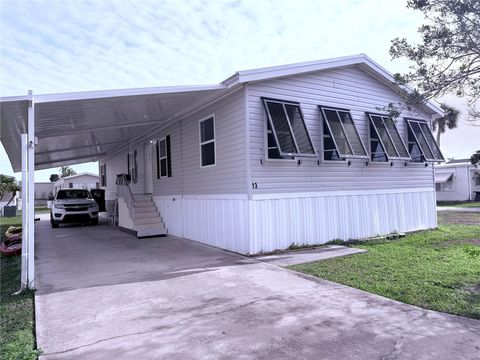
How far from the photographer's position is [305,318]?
4.57 meters

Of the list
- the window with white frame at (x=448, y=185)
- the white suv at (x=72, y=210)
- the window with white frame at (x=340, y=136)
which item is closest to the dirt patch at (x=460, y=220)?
the window with white frame at (x=340, y=136)

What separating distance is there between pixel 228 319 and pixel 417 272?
3.82 m

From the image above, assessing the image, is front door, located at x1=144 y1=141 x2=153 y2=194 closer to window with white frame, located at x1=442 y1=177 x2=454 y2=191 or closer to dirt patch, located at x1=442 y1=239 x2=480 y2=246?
dirt patch, located at x1=442 y1=239 x2=480 y2=246

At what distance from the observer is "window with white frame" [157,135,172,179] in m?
13.1

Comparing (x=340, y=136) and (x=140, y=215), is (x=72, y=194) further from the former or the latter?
(x=340, y=136)

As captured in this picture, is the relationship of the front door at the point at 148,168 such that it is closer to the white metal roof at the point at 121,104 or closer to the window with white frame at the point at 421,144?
the white metal roof at the point at 121,104

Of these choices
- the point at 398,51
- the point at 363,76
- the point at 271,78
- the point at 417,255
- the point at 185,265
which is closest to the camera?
the point at 398,51

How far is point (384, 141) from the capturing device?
1123 cm

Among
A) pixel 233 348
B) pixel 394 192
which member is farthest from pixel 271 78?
pixel 233 348

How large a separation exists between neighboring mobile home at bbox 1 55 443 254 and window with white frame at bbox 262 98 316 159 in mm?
29

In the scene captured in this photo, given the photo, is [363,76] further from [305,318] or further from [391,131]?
[305,318]

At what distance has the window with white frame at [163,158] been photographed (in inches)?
516

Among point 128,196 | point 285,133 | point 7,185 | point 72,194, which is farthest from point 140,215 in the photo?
point 7,185

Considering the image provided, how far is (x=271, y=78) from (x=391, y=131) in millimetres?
4656
